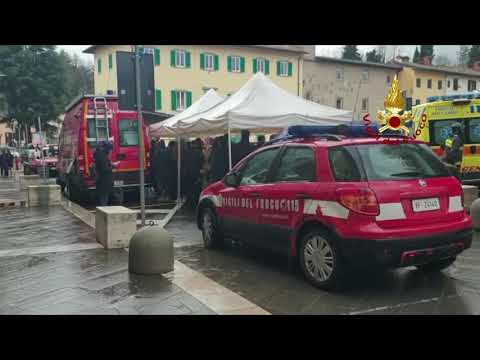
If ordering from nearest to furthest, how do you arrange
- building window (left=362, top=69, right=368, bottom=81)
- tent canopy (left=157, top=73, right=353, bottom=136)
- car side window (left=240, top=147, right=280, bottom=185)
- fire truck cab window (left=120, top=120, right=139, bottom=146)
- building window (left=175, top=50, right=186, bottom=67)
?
car side window (left=240, top=147, right=280, bottom=185) < tent canopy (left=157, top=73, right=353, bottom=136) < fire truck cab window (left=120, top=120, right=139, bottom=146) < building window (left=175, top=50, right=186, bottom=67) < building window (left=362, top=69, right=368, bottom=81)

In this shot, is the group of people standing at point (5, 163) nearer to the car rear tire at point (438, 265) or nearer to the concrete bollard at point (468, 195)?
the concrete bollard at point (468, 195)

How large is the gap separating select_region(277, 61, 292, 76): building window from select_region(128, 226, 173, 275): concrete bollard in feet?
124

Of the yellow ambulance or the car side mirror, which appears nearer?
the car side mirror

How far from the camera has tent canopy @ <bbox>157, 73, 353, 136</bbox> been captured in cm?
1044

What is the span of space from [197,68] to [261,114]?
28.6 metres

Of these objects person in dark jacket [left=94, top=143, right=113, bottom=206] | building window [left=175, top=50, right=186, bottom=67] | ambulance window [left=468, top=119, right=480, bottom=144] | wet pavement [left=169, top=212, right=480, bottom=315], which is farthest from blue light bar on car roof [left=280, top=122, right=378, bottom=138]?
building window [left=175, top=50, right=186, bottom=67]

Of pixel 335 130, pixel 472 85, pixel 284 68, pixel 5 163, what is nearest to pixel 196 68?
pixel 284 68

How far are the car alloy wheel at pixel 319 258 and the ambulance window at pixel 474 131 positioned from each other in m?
9.63

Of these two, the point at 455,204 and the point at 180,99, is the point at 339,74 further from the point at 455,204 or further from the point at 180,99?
the point at 455,204

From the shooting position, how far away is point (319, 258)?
535 cm

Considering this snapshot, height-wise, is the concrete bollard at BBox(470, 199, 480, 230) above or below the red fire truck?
below

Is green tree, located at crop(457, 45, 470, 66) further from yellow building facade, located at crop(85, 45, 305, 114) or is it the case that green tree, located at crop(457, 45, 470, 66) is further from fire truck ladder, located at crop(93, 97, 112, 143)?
fire truck ladder, located at crop(93, 97, 112, 143)
